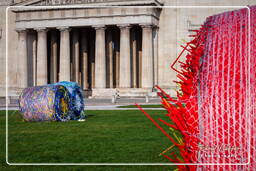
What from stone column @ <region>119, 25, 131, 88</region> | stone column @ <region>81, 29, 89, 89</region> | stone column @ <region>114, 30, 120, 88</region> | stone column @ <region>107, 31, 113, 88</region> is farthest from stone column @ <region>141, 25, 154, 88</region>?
stone column @ <region>81, 29, 89, 89</region>

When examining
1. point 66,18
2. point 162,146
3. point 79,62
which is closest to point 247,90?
point 162,146

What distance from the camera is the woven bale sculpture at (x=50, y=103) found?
2316cm

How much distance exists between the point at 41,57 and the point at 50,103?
52.0m

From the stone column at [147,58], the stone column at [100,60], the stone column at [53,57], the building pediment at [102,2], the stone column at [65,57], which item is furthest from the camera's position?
the stone column at [53,57]

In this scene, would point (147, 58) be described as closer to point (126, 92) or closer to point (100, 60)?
point (126, 92)

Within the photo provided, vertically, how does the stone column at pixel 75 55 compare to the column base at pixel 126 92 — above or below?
above

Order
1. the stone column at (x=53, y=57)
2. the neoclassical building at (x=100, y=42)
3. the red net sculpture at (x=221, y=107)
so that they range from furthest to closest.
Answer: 1. the stone column at (x=53, y=57)
2. the neoclassical building at (x=100, y=42)
3. the red net sculpture at (x=221, y=107)

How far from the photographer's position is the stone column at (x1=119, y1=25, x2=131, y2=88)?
6731 centimetres

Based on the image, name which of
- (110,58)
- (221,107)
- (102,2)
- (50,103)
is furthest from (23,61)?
(221,107)

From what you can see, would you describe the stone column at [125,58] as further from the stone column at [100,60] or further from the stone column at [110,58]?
the stone column at [110,58]

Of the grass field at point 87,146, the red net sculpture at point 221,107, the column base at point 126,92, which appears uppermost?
the red net sculpture at point 221,107

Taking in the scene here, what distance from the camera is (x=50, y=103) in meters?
23.2

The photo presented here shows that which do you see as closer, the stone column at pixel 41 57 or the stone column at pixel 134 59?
the stone column at pixel 134 59

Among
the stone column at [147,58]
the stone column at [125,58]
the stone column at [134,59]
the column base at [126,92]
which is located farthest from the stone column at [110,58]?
the stone column at [147,58]
